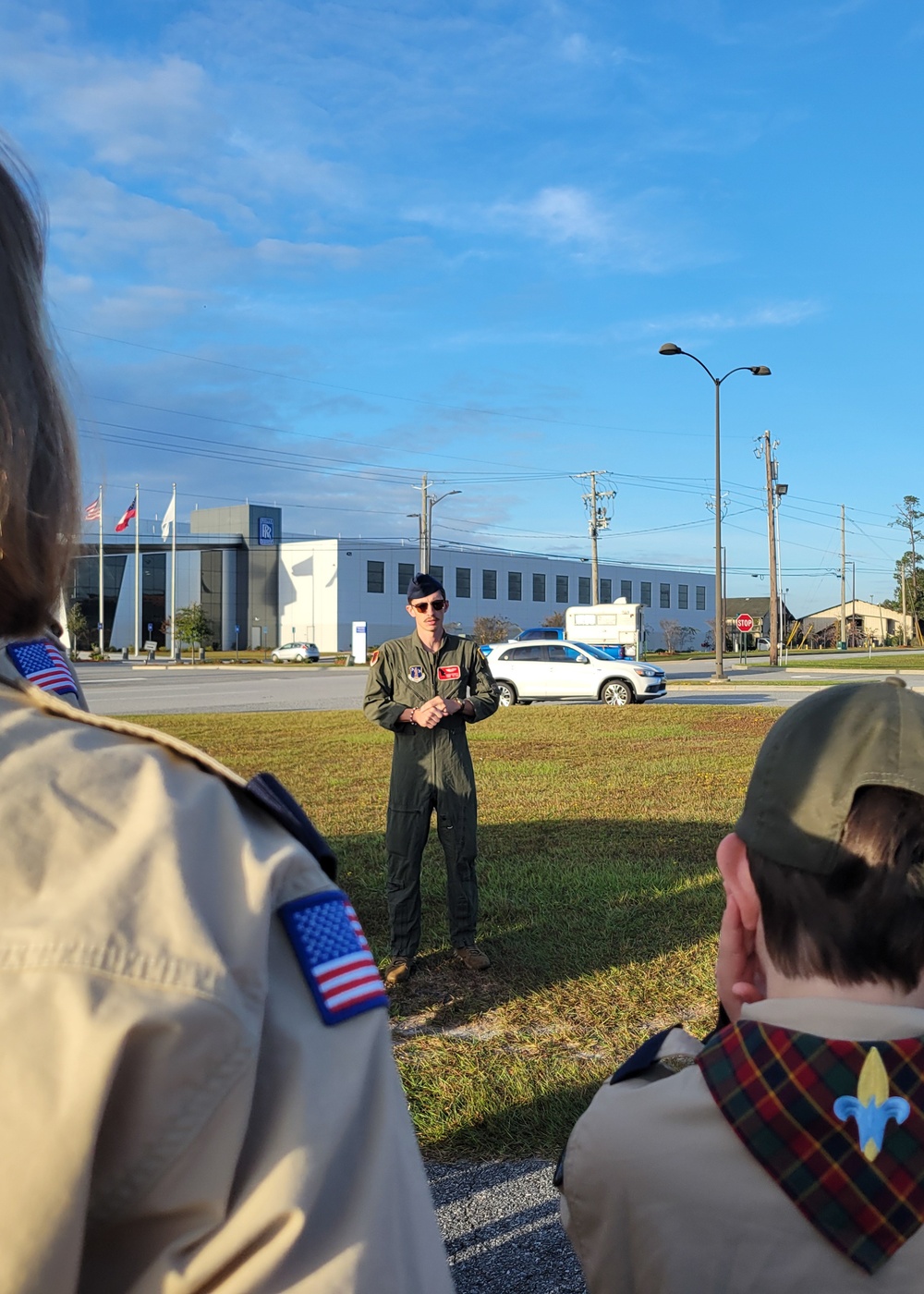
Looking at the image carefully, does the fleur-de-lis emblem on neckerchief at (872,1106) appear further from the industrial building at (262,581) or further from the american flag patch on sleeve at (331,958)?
the industrial building at (262,581)

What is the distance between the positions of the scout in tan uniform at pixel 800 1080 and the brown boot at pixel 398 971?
3996mm

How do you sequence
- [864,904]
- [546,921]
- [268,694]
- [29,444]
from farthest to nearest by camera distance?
1. [268,694]
2. [546,921]
3. [864,904]
4. [29,444]

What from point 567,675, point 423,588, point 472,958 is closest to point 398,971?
point 472,958

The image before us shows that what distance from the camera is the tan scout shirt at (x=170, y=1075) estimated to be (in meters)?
0.74

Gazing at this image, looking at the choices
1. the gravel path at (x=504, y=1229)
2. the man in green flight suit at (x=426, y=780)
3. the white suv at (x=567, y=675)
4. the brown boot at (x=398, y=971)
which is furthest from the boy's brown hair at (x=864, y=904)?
the white suv at (x=567, y=675)

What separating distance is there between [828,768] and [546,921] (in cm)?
521

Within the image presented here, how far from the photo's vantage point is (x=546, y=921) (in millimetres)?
6406

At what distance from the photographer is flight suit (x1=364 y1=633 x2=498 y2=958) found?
5480mm

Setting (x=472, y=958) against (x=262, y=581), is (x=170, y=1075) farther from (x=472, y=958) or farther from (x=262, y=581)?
(x=262, y=581)

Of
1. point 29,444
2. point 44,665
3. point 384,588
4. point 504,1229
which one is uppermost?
point 384,588

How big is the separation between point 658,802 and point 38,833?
401 inches

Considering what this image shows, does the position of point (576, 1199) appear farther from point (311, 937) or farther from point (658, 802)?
point (658, 802)

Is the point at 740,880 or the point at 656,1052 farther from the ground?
the point at 740,880

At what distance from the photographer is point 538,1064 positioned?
4355mm
